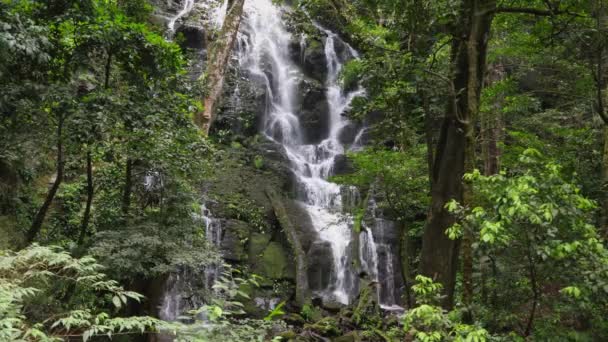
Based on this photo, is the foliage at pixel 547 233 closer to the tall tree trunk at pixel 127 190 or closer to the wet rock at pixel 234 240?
the tall tree trunk at pixel 127 190

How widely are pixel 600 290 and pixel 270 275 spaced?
908 cm

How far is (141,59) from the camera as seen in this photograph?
21.7 ft

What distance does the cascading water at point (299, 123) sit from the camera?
13195 mm

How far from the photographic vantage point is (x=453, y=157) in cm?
584

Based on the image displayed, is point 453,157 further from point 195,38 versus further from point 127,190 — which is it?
point 195,38

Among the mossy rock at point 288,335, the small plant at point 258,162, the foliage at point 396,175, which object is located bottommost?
the mossy rock at point 288,335

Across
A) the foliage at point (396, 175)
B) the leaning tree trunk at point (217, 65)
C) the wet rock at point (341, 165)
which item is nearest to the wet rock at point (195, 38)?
the wet rock at point (341, 165)

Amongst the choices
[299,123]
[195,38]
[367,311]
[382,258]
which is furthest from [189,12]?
[367,311]

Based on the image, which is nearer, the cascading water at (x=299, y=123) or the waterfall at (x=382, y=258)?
the waterfall at (x=382, y=258)

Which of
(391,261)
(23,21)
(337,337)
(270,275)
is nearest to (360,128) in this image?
(391,261)

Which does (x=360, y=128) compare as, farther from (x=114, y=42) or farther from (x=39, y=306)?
(x=39, y=306)

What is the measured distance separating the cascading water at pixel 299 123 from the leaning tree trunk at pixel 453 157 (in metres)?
6.65

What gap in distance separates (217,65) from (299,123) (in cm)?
1065

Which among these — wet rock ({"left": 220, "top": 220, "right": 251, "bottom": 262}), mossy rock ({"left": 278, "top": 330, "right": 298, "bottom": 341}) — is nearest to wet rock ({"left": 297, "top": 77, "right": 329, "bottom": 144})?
wet rock ({"left": 220, "top": 220, "right": 251, "bottom": 262})
